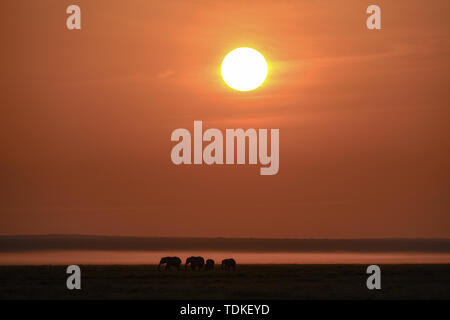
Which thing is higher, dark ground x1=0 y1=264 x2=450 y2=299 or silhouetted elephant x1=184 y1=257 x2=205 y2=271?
silhouetted elephant x1=184 y1=257 x2=205 y2=271

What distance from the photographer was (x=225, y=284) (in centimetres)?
4188

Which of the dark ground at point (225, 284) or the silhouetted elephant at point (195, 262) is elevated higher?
the silhouetted elephant at point (195, 262)

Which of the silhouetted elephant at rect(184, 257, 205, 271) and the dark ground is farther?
the silhouetted elephant at rect(184, 257, 205, 271)

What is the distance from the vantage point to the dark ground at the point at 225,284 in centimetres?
3681

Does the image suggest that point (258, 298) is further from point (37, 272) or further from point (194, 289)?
point (37, 272)

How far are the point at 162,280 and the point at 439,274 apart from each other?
1651 centimetres

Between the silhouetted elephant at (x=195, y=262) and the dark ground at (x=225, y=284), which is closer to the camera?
the dark ground at (x=225, y=284)

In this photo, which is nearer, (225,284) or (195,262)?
(225,284)

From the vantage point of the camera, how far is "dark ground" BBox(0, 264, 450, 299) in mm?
36812
